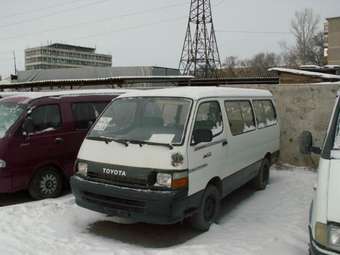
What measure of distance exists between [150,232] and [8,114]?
138 inches

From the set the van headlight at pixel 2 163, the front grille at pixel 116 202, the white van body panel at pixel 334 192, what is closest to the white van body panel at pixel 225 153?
the front grille at pixel 116 202

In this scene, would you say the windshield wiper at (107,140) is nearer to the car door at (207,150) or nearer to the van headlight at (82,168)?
the van headlight at (82,168)

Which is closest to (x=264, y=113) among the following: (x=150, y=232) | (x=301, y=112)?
(x=301, y=112)

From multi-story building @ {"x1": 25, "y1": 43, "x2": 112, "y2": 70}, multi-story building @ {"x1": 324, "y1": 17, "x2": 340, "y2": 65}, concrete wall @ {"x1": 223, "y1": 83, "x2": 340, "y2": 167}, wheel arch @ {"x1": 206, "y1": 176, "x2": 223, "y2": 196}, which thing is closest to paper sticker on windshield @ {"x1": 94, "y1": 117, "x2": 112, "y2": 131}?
wheel arch @ {"x1": 206, "y1": 176, "x2": 223, "y2": 196}

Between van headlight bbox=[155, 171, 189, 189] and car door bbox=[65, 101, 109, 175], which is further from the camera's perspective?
car door bbox=[65, 101, 109, 175]

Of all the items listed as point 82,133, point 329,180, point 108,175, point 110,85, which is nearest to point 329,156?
point 329,180

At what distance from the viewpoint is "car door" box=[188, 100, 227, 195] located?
17.5 ft

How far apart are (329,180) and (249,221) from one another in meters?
2.72

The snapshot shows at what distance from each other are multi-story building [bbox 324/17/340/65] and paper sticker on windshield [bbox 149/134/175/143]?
65.3 meters

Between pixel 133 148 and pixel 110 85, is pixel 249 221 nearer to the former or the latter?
pixel 133 148

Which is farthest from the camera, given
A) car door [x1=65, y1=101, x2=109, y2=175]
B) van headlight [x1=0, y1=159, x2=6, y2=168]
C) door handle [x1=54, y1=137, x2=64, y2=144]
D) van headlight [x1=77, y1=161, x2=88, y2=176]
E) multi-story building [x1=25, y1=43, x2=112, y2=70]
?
multi-story building [x1=25, y1=43, x2=112, y2=70]

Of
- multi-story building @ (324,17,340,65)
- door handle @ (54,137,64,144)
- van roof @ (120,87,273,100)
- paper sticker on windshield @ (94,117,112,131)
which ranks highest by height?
multi-story building @ (324,17,340,65)

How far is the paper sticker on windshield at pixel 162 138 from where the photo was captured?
17.5 ft

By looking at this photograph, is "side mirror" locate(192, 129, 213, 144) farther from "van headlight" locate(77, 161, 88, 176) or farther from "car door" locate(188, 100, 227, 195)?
"van headlight" locate(77, 161, 88, 176)
